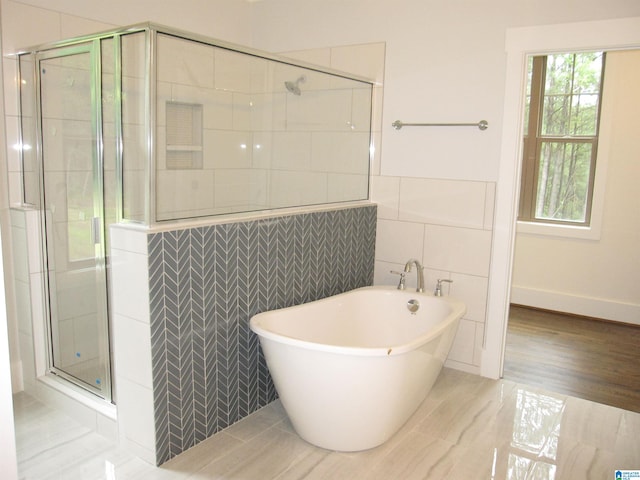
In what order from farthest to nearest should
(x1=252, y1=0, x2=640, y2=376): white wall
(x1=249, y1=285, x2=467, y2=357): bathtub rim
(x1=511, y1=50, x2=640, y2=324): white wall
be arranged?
1. (x1=511, y1=50, x2=640, y2=324): white wall
2. (x1=252, y1=0, x2=640, y2=376): white wall
3. (x1=249, y1=285, x2=467, y2=357): bathtub rim

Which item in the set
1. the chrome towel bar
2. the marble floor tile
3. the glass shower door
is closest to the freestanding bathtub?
the marble floor tile

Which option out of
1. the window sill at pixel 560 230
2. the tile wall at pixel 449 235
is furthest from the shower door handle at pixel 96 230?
the window sill at pixel 560 230

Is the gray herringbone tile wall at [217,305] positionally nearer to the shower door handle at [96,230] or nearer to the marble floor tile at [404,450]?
the marble floor tile at [404,450]

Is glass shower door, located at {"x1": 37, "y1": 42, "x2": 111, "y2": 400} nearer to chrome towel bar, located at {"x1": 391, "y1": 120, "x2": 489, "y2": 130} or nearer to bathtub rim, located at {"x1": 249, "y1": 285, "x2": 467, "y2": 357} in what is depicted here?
bathtub rim, located at {"x1": 249, "y1": 285, "x2": 467, "y2": 357}

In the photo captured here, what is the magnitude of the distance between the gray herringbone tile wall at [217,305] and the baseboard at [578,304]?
8.58 feet

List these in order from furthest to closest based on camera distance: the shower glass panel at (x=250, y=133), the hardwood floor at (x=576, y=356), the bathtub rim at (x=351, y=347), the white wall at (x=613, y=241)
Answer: the white wall at (x=613, y=241) → the hardwood floor at (x=576, y=356) → the shower glass panel at (x=250, y=133) → the bathtub rim at (x=351, y=347)

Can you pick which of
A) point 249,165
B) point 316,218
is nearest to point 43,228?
point 249,165

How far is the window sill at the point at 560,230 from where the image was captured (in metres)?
4.73

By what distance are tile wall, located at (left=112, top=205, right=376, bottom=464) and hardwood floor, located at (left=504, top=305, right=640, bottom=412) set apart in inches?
68.3

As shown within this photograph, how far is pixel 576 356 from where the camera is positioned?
12.8 ft

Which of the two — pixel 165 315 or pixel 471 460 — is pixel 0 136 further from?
pixel 471 460

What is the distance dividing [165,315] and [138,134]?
2.55 feet

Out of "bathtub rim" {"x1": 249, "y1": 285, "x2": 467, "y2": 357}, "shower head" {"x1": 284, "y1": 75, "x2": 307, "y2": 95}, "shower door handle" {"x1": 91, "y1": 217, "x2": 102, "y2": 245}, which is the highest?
"shower head" {"x1": 284, "y1": 75, "x2": 307, "y2": 95}

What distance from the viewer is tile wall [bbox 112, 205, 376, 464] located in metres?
2.30
